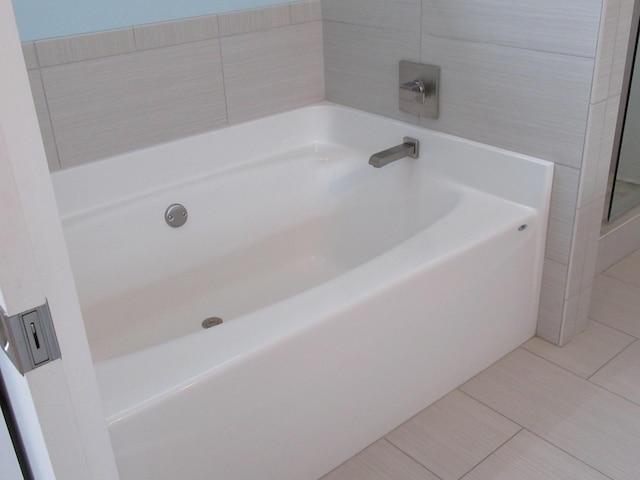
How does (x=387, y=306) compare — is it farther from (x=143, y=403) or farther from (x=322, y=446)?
(x=143, y=403)

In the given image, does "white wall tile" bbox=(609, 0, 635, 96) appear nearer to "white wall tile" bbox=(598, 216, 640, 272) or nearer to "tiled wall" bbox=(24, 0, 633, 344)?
"tiled wall" bbox=(24, 0, 633, 344)

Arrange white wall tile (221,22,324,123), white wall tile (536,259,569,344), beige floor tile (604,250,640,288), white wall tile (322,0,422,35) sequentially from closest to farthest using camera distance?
white wall tile (536,259,569,344) < white wall tile (322,0,422,35) < white wall tile (221,22,324,123) < beige floor tile (604,250,640,288)

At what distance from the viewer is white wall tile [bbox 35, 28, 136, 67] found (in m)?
1.80

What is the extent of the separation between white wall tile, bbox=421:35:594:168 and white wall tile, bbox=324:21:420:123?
12 cm

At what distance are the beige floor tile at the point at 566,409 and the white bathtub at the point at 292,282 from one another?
8cm

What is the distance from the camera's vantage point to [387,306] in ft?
5.08

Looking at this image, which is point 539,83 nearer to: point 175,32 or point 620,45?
point 620,45

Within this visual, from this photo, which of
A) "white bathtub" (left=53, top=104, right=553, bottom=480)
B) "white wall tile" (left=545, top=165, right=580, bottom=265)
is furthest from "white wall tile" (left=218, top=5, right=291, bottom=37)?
"white wall tile" (left=545, top=165, right=580, bottom=265)

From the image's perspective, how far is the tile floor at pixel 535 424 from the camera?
1610 millimetres

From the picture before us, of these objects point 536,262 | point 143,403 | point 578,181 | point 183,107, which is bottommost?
point 536,262

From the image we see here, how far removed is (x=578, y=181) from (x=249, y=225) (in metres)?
1.06

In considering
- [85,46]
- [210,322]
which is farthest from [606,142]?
[85,46]

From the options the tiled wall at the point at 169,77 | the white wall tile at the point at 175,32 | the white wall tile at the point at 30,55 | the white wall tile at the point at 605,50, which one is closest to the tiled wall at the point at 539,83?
the white wall tile at the point at 605,50

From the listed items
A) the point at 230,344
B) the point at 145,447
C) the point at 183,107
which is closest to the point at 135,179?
the point at 183,107
